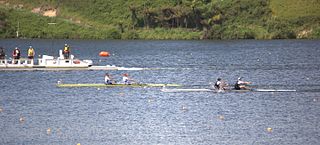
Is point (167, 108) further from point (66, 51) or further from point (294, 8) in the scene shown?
point (294, 8)

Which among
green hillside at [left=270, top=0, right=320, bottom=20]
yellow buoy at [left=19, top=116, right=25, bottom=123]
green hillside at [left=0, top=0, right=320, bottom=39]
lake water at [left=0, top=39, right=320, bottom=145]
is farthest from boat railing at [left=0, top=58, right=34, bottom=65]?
green hillside at [left=270, top=0, right=320, bottom=20]

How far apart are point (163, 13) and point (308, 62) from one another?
63941mm

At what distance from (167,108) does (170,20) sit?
10107 cm

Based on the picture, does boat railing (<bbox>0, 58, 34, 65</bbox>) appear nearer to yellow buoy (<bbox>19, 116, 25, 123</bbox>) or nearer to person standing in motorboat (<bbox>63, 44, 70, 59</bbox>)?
person standing in motorboat (<bbox>63, 44, 70, 59</bbox>)

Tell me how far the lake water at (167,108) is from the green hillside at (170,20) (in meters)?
53.7

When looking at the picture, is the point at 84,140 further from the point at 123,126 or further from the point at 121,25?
the point at 121,25

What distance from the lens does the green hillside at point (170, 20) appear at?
146125 millimetres

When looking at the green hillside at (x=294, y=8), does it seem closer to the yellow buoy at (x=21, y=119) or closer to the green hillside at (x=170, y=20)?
the green hillside at (x=170, y=20)

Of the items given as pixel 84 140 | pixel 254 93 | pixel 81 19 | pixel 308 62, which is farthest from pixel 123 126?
pixel 81 19

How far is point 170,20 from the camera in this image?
154 metres

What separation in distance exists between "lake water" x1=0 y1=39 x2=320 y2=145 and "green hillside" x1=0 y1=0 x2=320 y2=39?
53.7m

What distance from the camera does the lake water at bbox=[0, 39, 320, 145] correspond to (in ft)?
143

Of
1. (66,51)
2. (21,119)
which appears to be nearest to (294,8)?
(66,51)

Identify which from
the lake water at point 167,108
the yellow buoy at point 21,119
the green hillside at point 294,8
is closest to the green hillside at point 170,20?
the green hillside at point 294,8
